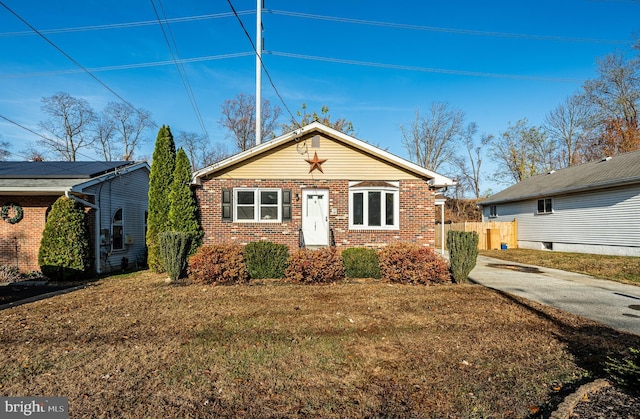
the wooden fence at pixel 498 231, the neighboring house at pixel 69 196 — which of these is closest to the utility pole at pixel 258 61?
the neighboring house at pixel 69 196

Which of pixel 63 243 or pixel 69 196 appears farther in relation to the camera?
pixel 69 196

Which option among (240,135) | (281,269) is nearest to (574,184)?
(281,269)

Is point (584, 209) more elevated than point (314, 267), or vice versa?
point (584, 209)

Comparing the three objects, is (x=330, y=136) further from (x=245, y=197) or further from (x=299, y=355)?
(x=299, y=355)

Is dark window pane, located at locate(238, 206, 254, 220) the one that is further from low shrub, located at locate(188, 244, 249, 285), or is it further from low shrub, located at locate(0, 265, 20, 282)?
low shrub, located at locate(0, 265, 20, 282)

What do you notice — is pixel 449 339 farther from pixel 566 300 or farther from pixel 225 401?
pixel 566 300

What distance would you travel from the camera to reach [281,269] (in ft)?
30.4

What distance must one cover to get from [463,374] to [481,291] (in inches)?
193

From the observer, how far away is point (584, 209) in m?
16.0

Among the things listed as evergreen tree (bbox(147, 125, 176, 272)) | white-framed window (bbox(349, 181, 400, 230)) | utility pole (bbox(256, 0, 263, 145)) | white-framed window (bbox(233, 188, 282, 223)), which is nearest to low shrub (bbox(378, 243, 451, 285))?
white-framed window (bbox(349, 181, 400, 230))

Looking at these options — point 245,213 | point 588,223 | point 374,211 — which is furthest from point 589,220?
point 245,213

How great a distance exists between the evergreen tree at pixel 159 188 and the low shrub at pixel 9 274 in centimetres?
363

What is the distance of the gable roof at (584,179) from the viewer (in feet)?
46.9

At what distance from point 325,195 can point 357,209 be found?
1.24 metres
